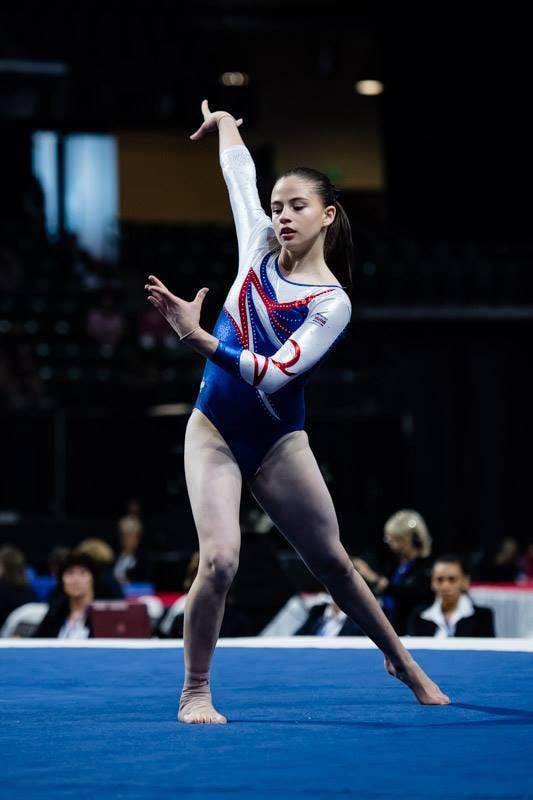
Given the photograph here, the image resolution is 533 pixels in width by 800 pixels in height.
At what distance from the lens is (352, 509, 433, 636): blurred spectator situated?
5918 mm

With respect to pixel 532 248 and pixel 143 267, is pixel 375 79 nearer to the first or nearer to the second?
pixel 532 248

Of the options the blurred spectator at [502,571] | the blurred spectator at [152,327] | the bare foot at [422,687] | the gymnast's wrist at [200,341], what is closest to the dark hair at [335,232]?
the gymnast's wrist at [200,341]

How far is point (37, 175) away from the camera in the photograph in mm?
19125

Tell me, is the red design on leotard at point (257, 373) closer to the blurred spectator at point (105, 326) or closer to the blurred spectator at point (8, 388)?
the blurred spectator at point (8, 388)

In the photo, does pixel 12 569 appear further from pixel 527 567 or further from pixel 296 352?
pixel 527 567

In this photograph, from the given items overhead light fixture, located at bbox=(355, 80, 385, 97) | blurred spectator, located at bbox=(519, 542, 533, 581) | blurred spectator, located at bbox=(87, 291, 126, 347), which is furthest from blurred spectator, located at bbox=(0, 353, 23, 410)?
overhead light fixture, located at bbox=(355, 80, 385, 97)

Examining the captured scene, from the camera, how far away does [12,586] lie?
7469 millimetres

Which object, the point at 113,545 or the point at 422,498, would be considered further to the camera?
the point at 422,498

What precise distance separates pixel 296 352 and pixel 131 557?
7.95 m

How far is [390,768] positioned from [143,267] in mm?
13824

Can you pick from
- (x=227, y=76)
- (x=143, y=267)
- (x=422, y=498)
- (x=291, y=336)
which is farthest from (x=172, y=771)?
(x=227, y=76)

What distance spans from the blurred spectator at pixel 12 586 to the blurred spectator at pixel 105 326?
17.8 feet

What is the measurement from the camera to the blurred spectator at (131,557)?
1074 cm

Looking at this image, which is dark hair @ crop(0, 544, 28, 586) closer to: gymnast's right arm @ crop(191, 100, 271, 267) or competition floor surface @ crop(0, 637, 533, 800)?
competition floor surface @ crop(0, 637, 533, 800)
